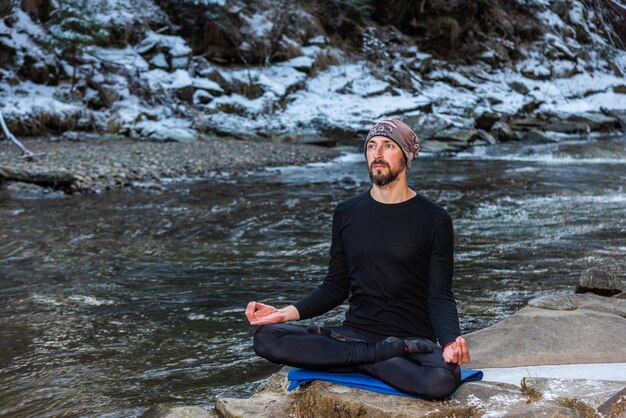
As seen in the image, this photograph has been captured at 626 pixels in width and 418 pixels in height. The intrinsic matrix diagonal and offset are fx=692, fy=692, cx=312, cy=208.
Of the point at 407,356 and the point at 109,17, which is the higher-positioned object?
the point at 109,17

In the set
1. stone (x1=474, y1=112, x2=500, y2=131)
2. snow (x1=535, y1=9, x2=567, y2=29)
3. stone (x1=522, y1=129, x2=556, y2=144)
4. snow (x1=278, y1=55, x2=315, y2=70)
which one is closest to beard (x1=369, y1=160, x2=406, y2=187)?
stone (x1=522, y1=129, x2=556, y2=144)

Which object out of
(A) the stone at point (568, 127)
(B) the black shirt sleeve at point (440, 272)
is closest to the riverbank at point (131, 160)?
(A) the stone at point (568, 127)

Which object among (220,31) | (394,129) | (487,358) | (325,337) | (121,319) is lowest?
(121,319)

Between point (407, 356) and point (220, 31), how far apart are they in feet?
65.8

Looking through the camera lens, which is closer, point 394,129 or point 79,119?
point 394,129

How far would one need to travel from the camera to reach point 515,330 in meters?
3.70

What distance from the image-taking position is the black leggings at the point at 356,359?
9.02 ft

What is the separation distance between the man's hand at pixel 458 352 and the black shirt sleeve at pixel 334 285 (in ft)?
2.14

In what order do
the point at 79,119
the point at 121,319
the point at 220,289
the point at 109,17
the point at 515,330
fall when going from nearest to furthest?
the point at 515,330 → the point at 121,319 → the point at 220,289 → the point at 79,119 → the point at 109,17

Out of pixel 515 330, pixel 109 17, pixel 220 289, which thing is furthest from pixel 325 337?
pixel 109 17

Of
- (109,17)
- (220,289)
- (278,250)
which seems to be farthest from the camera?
(109,17)

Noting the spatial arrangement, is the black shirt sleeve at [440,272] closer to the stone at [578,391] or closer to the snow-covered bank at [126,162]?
the stone at [578,391]

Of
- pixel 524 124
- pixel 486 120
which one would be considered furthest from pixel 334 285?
pixel 524 124

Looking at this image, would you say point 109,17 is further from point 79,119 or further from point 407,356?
point 407,356
